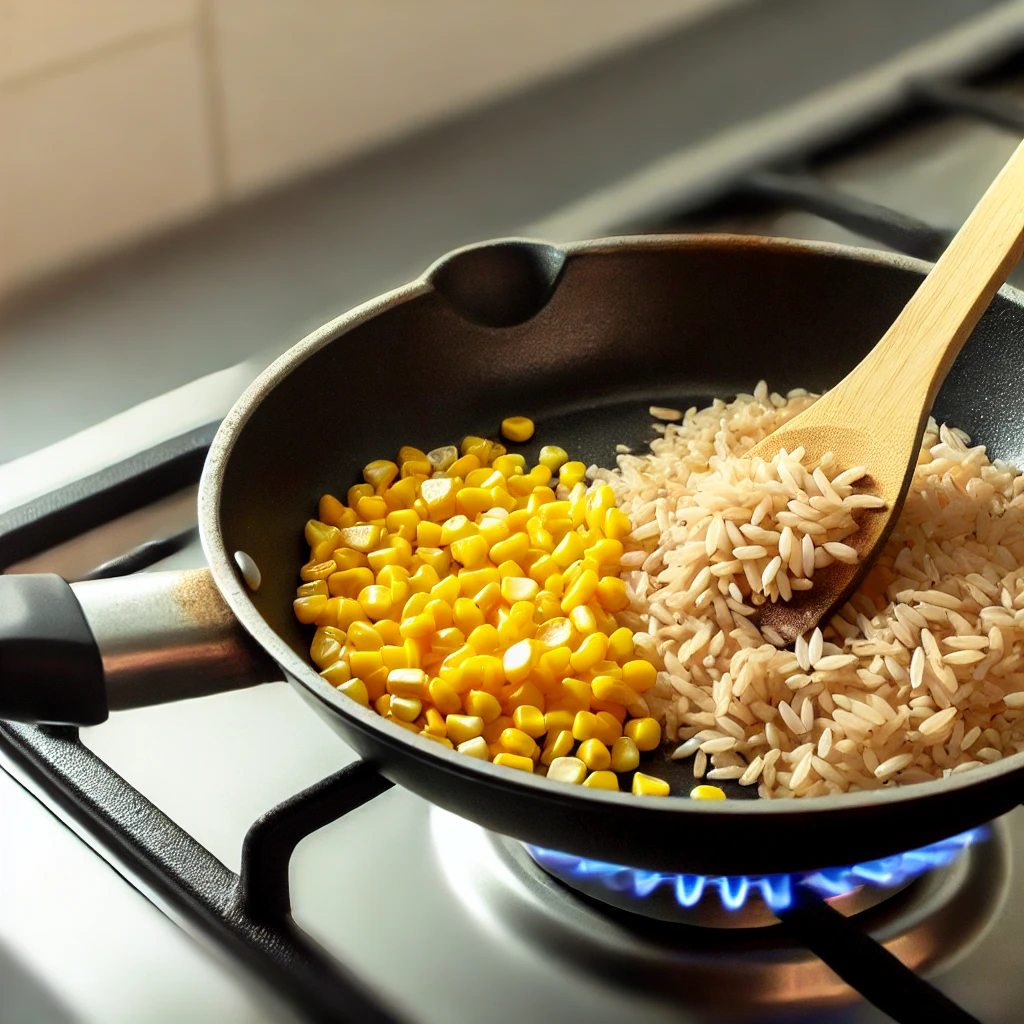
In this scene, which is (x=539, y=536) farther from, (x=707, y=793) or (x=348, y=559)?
(x=707, y=793)

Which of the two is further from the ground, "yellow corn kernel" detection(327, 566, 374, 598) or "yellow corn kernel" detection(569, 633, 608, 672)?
"yellow corn kernel" detection(327, 566, 374, 598)

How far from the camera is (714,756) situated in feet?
2.81

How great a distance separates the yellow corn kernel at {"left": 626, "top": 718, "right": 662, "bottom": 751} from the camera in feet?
2.86

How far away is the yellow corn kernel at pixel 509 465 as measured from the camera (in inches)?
42.4

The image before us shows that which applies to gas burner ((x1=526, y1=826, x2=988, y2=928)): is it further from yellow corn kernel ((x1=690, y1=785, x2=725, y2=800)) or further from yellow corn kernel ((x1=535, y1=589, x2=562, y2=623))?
yellow corn kernel ((x1=535, y1=589, x2=562, y2=623))

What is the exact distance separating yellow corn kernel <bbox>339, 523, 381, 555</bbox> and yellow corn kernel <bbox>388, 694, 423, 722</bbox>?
0.57ft

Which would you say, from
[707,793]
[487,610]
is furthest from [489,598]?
[707,793]

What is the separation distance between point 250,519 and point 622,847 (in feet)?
1.37

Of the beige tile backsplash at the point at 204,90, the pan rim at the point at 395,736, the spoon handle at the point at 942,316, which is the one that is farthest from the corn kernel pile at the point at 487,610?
the beige tile backsplash at the point at 204,90

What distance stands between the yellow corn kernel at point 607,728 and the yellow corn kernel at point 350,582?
0.68 ft

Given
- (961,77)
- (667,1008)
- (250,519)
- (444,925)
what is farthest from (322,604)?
(961,77)

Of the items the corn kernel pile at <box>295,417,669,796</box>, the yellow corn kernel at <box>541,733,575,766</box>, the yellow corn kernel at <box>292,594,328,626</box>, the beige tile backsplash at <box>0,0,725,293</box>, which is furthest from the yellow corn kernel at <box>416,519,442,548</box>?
the beige tile backsplash at <box>0,0,725,293</box>

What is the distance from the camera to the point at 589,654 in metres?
0.88

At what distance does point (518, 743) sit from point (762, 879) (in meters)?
0.18
